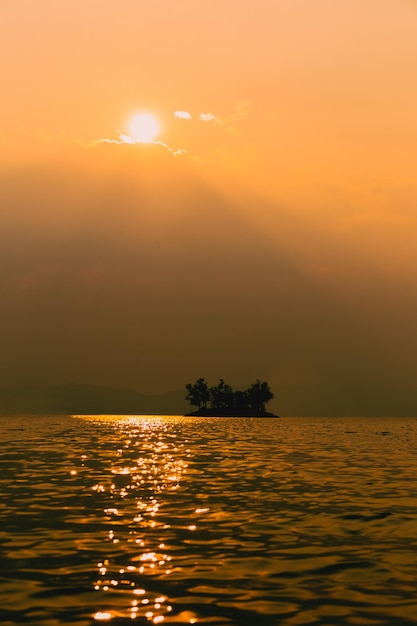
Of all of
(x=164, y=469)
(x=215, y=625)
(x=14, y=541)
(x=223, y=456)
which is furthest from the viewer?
(x=223, y=456)

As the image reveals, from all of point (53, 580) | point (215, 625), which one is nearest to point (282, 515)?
point (53, 580)

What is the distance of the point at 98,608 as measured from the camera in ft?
56.8

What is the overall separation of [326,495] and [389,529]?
10.6 m

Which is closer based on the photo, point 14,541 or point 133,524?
point 14,541

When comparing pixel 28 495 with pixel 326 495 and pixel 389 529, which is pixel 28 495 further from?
pixel 389 529

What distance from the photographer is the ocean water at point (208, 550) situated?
17406 millimetres

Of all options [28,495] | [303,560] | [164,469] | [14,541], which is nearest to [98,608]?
[303,560]

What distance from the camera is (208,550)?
79.5 feet

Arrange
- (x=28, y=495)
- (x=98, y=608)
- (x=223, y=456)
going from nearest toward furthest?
(x=98, y=608) < (x=28, y=495) < (x=223, y=456)

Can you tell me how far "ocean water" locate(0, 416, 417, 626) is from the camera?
57.1 feet

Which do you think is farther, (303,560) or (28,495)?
(28,495)

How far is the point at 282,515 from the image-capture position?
1259 inches

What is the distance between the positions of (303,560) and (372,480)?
26149 millimetres

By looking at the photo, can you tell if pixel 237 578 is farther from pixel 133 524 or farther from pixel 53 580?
pixel 133 524
